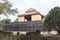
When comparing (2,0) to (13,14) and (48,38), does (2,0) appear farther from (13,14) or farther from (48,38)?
(48,38)

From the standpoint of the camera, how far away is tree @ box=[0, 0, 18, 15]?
448 inches

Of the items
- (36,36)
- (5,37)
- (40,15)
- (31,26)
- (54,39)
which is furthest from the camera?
(40,15)

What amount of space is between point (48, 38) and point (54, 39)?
33 cm

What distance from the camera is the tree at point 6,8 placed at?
37.3 ft

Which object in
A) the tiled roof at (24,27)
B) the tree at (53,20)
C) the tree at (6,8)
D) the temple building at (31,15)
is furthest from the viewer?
the temple building at (31,15)

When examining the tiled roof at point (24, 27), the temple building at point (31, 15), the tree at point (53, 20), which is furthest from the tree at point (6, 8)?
the temple building at point (31, 15)

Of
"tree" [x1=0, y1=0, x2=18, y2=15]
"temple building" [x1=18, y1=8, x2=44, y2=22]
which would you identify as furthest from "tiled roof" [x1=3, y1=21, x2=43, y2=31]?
"temple building" [x1=18, y1=8, x2=44, y2=22]

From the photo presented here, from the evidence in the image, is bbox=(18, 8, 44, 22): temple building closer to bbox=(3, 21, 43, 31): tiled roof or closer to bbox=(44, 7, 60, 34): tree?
bbox=(3, 21, 43, 31): tiled roof


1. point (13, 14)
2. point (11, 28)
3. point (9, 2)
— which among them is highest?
point (9, 2)

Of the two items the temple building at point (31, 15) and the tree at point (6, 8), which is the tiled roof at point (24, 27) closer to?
the tree at point (6, 8)

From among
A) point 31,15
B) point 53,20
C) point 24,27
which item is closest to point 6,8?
point 53,20

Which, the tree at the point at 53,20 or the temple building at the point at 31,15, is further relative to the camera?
the temple building at the point at 31,15

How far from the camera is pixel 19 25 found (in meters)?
16.1

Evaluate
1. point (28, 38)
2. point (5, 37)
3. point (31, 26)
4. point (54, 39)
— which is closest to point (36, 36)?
point (28, 38)
